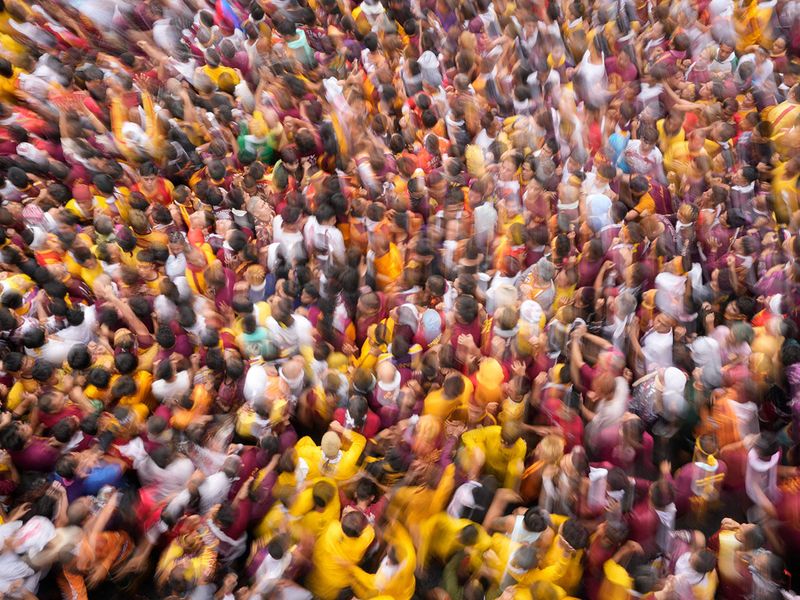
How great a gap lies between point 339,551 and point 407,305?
6.36 ft

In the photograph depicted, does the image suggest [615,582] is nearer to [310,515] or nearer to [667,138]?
[310,515]

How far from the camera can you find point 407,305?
17.1 ft

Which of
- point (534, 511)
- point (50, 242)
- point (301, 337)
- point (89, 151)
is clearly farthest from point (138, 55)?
point (534, 511)

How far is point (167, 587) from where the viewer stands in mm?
3900

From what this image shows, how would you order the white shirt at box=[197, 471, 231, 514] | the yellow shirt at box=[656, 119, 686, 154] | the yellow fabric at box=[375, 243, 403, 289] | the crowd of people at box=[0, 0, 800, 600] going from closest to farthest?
the crowd of people at box=[0, 0, 800, 600] < the white shirt at box=[197, 471, 231, 514] < the yellow fabric at box=[375, 243, 403, 289] < the yellow shirt at box=[656, 119, 686, 154]

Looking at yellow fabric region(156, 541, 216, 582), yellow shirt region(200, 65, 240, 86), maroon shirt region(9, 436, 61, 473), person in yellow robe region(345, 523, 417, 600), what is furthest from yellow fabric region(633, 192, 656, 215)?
maroon shirt region(9, 436, 61, 473)

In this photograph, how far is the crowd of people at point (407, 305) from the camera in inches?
160

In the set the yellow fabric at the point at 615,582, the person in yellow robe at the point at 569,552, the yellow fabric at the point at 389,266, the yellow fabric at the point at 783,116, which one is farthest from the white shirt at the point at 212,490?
the yellow fabric at the point at 783,116

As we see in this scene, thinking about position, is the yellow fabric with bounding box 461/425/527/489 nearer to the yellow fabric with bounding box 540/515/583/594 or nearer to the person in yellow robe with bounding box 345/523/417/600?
the yellow fabric with bounding box 540/515/583/594

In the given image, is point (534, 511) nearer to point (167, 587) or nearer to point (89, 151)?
point (167, 587)

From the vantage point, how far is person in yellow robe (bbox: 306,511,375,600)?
3.88m

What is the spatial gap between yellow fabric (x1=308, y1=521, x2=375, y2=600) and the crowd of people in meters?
0.02

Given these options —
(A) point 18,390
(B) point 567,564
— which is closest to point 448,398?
(B) point 567,564

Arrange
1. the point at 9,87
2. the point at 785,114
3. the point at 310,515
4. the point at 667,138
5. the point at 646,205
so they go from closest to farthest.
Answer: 1. the point at 310,515
2. the point at 646,205
3. the point at 785,114
4. the point at 667,138
5. the point at 9,87
